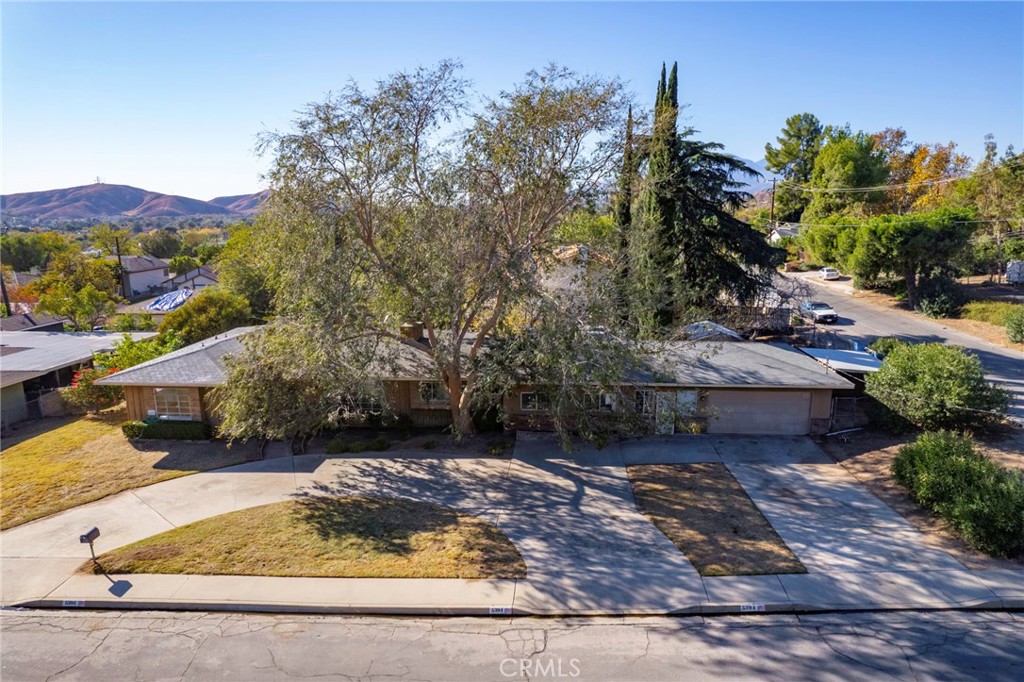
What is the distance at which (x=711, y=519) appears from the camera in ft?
41.7

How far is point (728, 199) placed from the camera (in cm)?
2605

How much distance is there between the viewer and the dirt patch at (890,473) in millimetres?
11180

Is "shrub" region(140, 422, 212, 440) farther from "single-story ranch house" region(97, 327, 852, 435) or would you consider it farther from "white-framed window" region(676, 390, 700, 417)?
"white-framed window" region(676, 390, 700, 417)

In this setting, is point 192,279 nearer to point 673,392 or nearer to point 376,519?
point 376,519

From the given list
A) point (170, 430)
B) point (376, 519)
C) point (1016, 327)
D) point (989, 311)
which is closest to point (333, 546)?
point (376, 519)

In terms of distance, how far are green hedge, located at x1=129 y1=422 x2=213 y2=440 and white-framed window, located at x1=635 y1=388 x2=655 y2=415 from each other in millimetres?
13231

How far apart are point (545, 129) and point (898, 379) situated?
39.6ft

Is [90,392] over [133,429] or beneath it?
over

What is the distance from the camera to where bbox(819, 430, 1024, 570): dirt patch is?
36.7ft

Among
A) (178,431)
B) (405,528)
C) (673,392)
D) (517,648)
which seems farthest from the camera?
(178,431)

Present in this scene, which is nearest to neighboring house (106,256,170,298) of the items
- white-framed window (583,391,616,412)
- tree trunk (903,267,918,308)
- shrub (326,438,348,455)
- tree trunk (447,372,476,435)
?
shrub (326,438,348,455)

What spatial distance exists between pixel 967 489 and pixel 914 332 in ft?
73.2

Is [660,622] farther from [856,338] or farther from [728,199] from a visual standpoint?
[856,338]

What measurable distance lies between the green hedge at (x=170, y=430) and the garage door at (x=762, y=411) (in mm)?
15463
